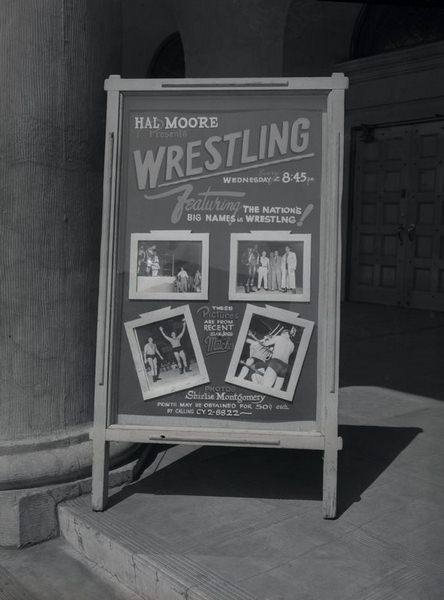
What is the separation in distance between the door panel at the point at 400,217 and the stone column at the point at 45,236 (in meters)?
8.13

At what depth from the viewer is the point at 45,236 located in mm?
3736

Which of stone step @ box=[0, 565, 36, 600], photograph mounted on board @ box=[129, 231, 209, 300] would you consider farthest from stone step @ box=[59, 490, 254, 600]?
photograph mounted on board @ box=[129, 231, 209, 300]

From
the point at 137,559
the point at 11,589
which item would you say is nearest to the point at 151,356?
the point at 137,559

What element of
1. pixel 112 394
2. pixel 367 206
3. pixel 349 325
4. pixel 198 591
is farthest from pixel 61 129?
pixel 367 206

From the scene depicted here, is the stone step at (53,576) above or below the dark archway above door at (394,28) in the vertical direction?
below

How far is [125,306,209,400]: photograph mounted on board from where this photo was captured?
3.56m

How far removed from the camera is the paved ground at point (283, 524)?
9.79 feet

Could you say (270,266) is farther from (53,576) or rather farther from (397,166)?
(397,166)

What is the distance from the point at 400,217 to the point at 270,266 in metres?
8.57

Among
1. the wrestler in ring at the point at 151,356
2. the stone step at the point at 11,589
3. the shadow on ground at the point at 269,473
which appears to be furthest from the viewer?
the shadow on ground at the point at 269,473

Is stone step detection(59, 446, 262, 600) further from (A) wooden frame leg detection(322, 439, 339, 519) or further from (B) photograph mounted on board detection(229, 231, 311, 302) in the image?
(B) photograph mounted on board detection(229, 231, 311, 302)

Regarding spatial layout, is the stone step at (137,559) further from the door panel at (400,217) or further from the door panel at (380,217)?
the door panel at (380,217)

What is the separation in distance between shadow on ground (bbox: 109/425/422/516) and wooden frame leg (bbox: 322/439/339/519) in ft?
0.44

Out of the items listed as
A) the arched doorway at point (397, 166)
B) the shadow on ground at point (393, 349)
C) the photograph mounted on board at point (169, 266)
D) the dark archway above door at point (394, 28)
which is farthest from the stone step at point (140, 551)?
the dark archway above door at point (394, 28)
